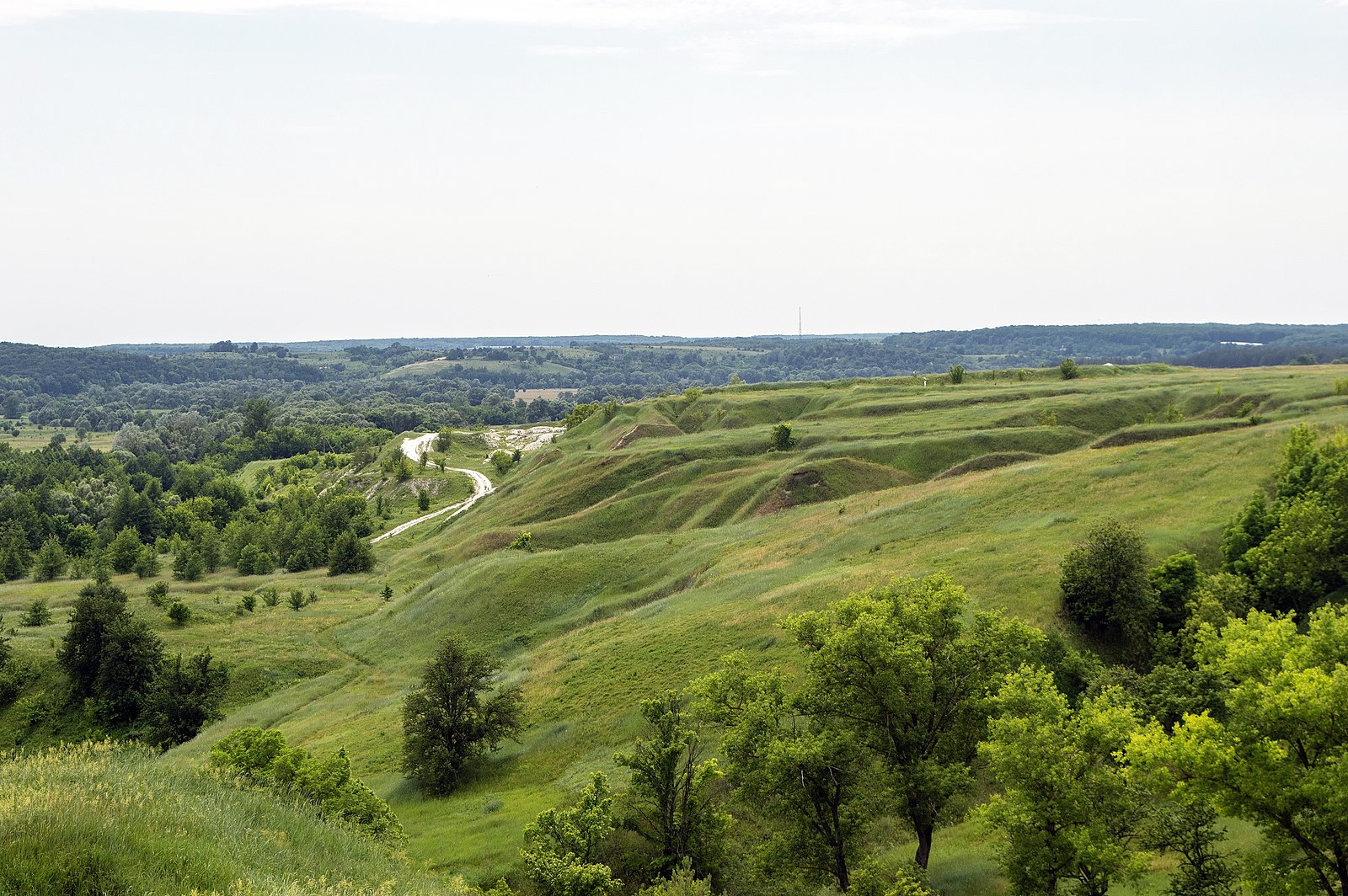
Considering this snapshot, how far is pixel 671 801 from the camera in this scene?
1262 inches

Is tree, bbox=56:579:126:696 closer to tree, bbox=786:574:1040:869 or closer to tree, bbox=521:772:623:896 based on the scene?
tree, bbox=521:772:623:896

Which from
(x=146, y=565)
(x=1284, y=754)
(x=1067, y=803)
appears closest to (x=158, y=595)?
(x=146, y=565)

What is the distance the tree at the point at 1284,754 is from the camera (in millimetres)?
20062

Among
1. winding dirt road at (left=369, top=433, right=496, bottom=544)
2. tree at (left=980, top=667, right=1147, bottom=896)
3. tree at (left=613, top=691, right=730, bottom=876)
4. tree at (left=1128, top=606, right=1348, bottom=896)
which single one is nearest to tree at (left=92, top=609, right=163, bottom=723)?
tree at (left=613, top=691, right=730, bottom=876)

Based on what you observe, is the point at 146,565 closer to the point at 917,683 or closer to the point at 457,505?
the point at 457,505

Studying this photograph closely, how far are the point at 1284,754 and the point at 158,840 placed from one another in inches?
992

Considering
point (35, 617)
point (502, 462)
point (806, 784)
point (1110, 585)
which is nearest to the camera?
point (806, 784)

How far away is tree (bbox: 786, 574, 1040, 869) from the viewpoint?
2830 centimetres

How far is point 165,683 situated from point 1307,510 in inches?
2872

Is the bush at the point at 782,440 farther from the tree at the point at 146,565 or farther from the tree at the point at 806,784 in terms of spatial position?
the tree at the point at 146,565

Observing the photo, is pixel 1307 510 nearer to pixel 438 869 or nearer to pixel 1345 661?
pixel 1345 661

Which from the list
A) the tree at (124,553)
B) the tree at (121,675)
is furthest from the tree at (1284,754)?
the tree at (124,553)

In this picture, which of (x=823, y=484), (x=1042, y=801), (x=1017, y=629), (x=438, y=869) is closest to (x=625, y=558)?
(x=823, y=484)

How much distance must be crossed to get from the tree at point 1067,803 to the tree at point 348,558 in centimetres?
10064
